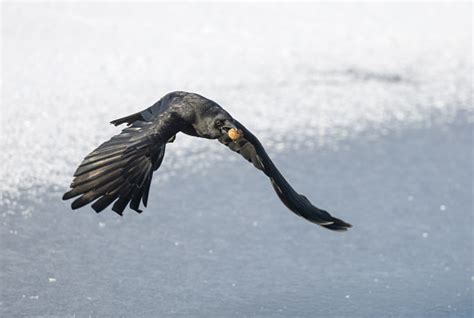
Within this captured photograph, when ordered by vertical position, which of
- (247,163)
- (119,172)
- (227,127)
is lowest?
(119,172)

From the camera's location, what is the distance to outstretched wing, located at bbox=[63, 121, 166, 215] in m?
2.79

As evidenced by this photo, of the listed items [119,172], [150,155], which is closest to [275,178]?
[150,155]

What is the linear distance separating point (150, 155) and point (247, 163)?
2.45 meters

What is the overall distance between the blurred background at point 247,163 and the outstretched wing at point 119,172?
84 centimetres

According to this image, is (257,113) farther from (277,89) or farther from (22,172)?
(22,172)

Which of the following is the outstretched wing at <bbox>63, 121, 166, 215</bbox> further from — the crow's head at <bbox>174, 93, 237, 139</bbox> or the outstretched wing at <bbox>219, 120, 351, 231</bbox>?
the outstretched wing at <bbox>219, 120, 351, 231</bbox>

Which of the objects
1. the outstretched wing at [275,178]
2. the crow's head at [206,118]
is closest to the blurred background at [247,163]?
the outstretched wing at [275,178]

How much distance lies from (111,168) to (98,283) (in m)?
1.09

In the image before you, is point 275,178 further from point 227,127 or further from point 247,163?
point 247,163

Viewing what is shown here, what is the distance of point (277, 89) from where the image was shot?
6.59 metres

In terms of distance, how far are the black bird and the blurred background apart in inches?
23.5

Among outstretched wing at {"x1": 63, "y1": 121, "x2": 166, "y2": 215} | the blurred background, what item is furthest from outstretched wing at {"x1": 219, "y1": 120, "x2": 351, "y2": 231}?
the blurred background

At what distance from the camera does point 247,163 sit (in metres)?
5.43

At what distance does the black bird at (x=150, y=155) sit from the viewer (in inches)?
111
